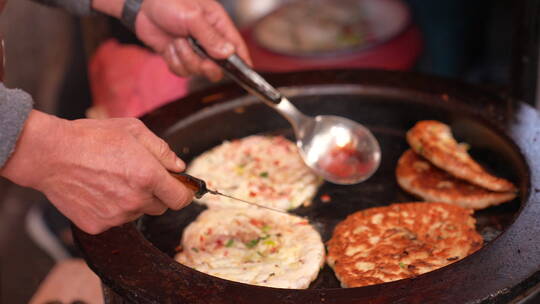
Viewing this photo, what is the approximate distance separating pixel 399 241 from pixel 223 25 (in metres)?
1.17

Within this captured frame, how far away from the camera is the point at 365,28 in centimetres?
450

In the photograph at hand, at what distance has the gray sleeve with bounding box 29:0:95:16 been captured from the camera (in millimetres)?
2637

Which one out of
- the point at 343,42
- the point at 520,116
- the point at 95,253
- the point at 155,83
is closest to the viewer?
the point at 95,253

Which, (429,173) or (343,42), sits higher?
(429,173)

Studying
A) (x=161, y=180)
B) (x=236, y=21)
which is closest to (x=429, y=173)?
(x=161, y=180)

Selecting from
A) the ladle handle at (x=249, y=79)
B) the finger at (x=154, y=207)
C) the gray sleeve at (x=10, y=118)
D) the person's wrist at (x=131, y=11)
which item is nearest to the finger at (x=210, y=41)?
the ladle handle at (x=249, y=79)

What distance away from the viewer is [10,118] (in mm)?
1653

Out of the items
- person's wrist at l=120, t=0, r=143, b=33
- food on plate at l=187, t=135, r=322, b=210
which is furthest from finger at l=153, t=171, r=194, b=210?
person's wrist at l=120, t=0, r=143, b=33

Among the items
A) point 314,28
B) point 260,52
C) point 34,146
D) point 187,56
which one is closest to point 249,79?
point 187,56

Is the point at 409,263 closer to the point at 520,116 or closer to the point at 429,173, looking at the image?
the point at 429,173

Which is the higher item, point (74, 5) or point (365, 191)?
point (74, 5)

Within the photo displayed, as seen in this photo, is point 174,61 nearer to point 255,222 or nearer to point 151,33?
point 151,33

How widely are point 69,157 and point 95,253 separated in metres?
0.37

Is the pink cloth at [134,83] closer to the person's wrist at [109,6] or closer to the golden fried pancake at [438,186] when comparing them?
the person's wrist at [109,6]
